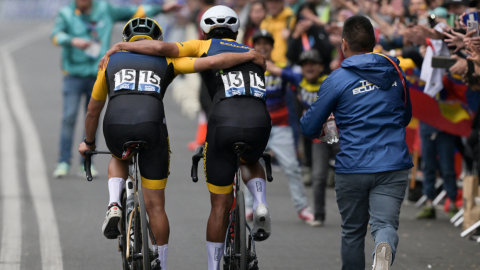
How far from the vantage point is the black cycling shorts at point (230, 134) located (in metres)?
5.88

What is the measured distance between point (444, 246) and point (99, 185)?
5.04 meters

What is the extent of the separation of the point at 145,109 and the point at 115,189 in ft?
2.42

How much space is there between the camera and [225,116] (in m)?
5.91

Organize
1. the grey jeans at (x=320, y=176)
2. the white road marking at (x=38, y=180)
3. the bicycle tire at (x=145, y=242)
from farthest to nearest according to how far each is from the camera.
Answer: the grey jeans at (x=320, y=176), the white road marking at (x=38, y=180), the bicycle tire at (x=145, y=242)

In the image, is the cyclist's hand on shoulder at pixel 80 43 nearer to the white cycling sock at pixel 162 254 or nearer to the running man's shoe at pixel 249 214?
the running man's shoe at pixel 249 214

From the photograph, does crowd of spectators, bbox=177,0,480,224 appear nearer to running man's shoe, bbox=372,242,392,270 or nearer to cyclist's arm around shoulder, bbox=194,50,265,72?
cyclist's arm around shoulder, bbox=194,50,265,72

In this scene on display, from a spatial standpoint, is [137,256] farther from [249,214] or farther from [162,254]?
[249,214]

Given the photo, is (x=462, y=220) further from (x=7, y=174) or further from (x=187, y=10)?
Answer: (x=187, y=10)

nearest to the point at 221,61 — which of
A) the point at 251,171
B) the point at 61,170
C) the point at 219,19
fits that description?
the point at 219,19

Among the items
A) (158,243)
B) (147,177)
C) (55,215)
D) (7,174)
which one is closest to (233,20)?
(147,177)

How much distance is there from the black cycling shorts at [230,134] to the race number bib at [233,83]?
4 cm

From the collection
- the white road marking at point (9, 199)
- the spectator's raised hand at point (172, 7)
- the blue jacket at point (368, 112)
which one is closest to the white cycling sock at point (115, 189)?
the white road marking at point (9, 199)

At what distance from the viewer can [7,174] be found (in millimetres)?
12016

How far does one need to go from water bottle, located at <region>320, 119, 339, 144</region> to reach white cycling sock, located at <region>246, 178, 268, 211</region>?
2.17ft
